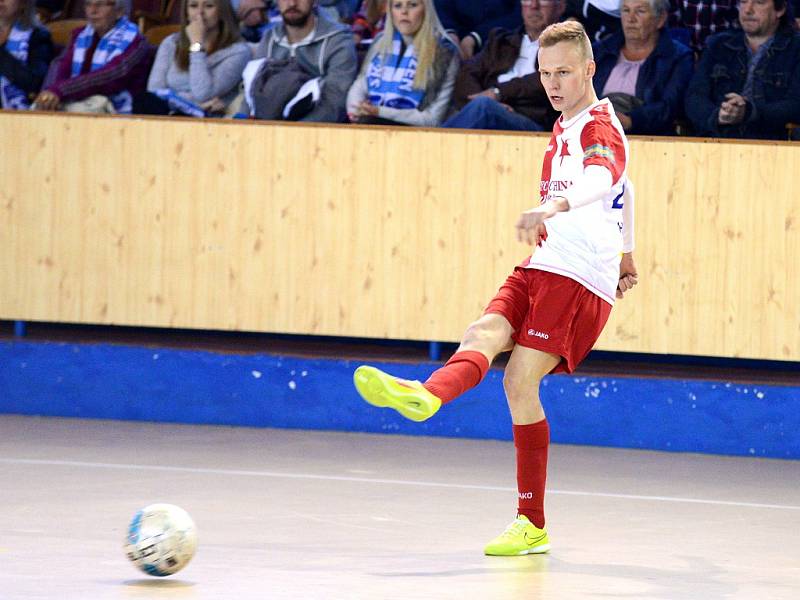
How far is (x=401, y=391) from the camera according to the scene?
4.87 metres

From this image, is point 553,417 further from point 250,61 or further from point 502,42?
point 250,61

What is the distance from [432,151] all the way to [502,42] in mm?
1006

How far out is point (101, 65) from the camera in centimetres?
944

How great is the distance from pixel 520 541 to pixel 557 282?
3.16 ft

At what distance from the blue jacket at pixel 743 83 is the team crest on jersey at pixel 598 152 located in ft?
11.0

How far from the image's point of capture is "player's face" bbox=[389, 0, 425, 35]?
890 cm

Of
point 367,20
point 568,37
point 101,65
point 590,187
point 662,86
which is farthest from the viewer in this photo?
point 367,20

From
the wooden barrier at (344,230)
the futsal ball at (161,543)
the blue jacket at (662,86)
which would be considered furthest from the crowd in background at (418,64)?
the futsal ball at (161,543)

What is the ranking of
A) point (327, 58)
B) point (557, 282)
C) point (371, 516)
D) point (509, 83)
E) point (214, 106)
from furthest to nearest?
point (214, 106)
point (327, 58)
point (509, 83)
point (371, 516)
point (557, 282)

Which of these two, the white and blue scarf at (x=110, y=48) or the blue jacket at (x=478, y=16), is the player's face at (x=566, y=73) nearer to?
the blue jacket at (x=478, y=16)

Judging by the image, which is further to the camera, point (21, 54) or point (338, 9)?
point (338, 9)

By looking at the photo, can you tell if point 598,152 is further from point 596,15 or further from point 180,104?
point 180,104

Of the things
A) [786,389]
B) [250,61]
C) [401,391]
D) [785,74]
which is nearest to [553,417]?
[786,389]

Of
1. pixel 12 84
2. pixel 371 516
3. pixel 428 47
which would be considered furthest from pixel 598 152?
pixel 12 84
